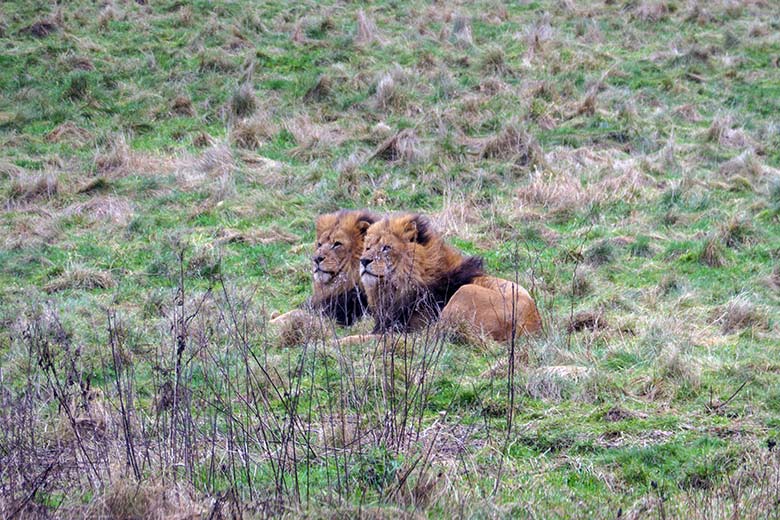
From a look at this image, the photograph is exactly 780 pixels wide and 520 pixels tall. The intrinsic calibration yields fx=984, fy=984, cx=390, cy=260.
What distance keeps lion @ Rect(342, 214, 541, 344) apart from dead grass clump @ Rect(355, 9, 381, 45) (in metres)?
10.6

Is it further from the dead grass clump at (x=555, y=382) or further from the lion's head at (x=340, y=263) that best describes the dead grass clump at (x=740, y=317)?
the lion's head at (x=340, y=263)

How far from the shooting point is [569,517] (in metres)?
4.57

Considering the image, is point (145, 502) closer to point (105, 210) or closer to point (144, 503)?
point (144, 503)

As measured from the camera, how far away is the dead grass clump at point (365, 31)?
1873 centimetres

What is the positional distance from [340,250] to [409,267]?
943 mm

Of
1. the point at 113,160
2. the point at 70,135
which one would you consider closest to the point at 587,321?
the point at 113,160

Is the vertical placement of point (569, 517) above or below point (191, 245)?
above

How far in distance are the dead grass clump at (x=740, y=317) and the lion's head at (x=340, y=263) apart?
124 inches

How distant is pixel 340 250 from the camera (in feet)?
29.6

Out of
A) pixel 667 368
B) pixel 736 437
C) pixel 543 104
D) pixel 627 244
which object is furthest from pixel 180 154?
pixel 736 437

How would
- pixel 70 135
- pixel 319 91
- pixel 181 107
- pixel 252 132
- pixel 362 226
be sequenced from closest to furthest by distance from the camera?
1. pixel 362 226
2. pixel 252 132
3. pixel 70 135
4. pixel 181 107
5. pixel 319 91

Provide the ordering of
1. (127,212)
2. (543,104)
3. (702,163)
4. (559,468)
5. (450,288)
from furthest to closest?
(543,104), (702,163), (127,212), (450,288), (559,468)

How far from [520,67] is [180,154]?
6516 millimetres

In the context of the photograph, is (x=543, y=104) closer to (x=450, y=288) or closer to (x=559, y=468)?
(x=450, y=288)
